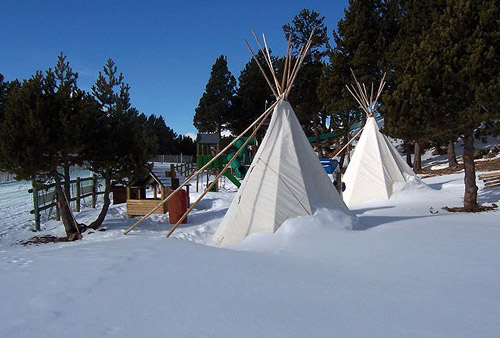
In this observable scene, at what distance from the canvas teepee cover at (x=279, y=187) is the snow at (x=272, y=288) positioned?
55 cm

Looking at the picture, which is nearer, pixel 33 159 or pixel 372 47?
pixel 33 159

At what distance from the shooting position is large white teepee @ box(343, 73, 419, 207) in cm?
1082

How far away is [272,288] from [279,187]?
3.15m

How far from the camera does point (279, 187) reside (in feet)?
19.4

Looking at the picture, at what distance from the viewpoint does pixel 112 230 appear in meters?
8.05

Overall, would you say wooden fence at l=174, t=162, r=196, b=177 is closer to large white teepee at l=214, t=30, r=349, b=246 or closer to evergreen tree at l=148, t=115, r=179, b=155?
large white teepee at l=214, t=30, r=349, b=246

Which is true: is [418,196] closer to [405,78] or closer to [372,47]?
[405,78]

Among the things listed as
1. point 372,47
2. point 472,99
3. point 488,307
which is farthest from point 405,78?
point 372,47

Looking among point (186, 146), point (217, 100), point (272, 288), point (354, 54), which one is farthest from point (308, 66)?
point (186, 146)

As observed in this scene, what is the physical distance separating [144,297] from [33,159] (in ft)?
19.9

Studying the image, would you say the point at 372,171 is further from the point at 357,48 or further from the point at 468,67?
the point at 357,48

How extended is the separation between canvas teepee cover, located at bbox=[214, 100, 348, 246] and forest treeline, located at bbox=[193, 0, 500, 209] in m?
3.16

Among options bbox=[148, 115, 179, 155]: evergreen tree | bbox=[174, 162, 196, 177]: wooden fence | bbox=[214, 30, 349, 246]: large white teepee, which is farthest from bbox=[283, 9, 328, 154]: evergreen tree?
bbox=[148, 115, 179, 155]: evergreen tree

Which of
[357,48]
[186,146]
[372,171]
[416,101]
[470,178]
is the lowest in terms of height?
[470,178]
